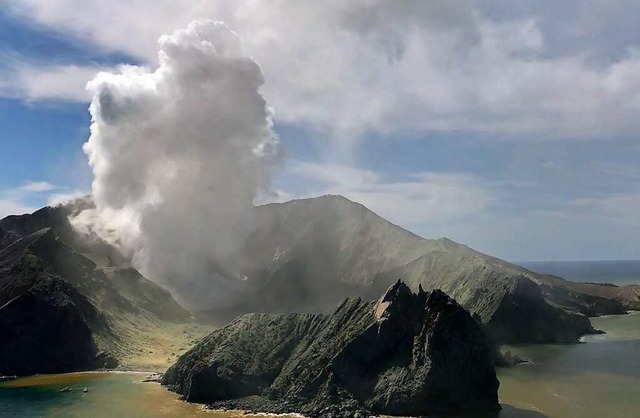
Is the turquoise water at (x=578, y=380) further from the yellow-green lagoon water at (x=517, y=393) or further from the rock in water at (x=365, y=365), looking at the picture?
the rock in water at (x=365, y=365)

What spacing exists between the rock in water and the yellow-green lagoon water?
5.52 m

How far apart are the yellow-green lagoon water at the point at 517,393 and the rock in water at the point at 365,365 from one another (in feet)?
18.1

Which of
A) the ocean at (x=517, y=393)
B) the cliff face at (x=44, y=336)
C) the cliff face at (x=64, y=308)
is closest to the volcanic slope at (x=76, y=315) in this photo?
the cliff face at (x=44, y=336)

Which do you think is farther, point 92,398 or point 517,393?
point 92,398

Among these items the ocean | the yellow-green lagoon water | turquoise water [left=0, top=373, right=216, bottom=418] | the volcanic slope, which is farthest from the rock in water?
the volcanic slope

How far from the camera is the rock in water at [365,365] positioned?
7888 cm

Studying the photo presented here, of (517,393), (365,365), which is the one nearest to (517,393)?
(517,393)

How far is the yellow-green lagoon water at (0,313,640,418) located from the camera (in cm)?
8212

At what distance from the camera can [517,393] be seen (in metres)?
91.2

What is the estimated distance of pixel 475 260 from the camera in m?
173

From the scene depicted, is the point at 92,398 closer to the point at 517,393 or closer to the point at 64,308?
the point at 64,308

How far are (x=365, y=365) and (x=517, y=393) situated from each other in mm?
26181

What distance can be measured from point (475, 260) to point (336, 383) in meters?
101

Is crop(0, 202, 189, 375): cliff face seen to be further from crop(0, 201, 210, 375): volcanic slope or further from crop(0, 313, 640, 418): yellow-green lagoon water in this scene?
crop(0, 313, 640, 418): yellow-green lagoon water
